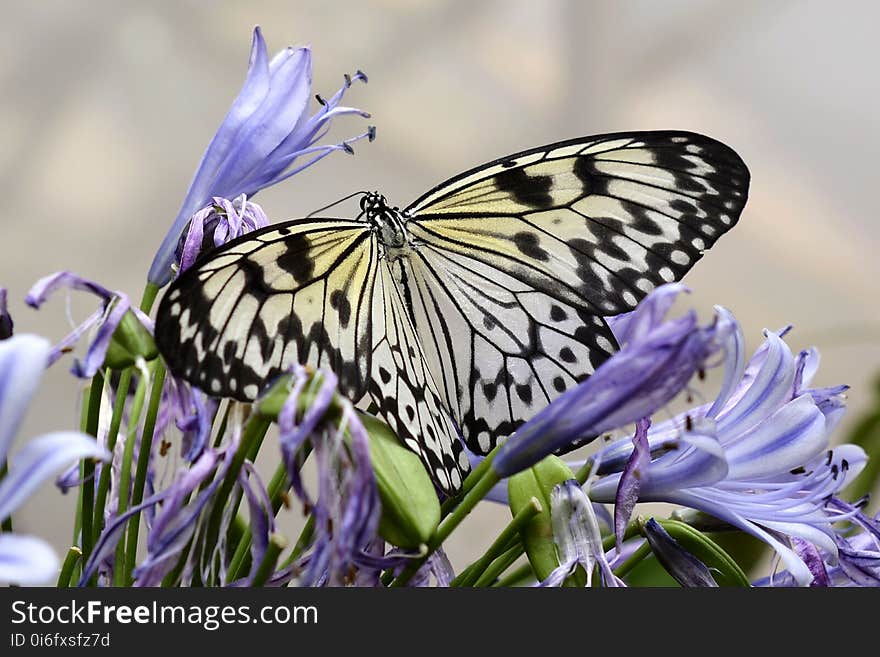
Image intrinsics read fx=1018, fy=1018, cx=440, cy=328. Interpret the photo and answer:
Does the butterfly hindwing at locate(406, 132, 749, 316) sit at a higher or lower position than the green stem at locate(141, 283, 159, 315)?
lower

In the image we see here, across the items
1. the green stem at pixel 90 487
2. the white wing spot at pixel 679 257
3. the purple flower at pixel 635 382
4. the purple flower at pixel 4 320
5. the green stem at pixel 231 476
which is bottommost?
the purple flower at pixel 635 382

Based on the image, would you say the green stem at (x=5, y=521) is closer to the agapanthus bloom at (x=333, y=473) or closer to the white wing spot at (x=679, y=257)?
the agapanthus bloom at (x=333, y=473)

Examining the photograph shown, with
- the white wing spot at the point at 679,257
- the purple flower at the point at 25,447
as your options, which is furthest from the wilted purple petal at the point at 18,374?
the white wing spot at the point at 679,257

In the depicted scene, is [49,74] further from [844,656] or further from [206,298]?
[844,656]

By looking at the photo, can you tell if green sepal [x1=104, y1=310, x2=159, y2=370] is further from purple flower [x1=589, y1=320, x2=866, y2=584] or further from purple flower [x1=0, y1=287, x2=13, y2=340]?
purple flower [x1=589, y1=320, x2=866, y2=584]

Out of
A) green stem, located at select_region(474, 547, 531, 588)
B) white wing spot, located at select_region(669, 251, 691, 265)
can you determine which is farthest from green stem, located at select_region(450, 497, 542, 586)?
white wing spot, located at select_region(669, 251, 691, 265)

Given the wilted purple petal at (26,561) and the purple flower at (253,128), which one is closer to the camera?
the wilted purple petal at (26,561)

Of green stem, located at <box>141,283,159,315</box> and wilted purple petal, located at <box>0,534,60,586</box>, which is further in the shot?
green stem, located at <box>141,283,159,315</box>
